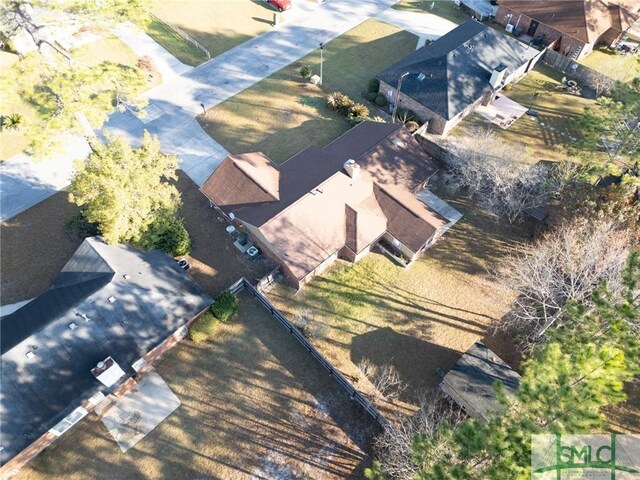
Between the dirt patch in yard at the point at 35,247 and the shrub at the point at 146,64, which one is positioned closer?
the dirt patch in yard at the point at 35,247

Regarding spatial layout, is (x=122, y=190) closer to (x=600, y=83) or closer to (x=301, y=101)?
(x=301, y=101)

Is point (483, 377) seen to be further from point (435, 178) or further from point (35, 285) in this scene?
point (35, 285)

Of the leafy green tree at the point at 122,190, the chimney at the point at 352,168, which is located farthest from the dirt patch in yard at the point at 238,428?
the chimney at the point at 352,168

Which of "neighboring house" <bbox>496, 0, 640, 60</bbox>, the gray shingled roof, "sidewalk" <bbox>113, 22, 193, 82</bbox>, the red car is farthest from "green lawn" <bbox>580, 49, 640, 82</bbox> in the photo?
"sidewalk" <bbox>113, 22, 193, 82</bbox>

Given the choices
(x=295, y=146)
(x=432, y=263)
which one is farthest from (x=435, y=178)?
(x=295, y=146)

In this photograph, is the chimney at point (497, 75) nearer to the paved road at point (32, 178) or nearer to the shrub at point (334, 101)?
the shrub at point (334, 101)

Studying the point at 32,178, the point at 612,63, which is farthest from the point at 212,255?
the point at 612,63
